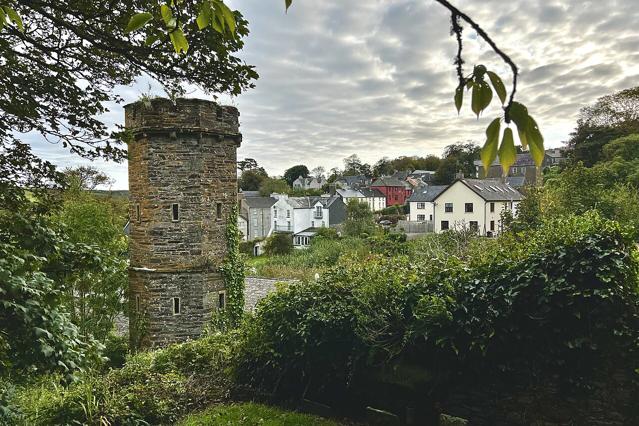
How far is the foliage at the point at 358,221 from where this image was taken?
3841 centimetres

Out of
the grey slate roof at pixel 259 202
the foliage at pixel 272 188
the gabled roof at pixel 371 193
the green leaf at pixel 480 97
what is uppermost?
the foliage at pixel 272 188

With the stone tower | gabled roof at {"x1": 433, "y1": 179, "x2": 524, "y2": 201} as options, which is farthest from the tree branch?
gabled roof at {"x1": 433, "y1": 179, "x2": 524, "y2": 201}

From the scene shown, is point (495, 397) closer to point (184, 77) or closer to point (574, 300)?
point (574, 300)

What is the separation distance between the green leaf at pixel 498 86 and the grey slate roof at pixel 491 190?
40.4 meters

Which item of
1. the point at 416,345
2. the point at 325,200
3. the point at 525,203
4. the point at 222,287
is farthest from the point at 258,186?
the point at 416,345

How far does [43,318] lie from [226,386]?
15.6ft

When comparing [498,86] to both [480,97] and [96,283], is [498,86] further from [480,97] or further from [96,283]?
[96,283]

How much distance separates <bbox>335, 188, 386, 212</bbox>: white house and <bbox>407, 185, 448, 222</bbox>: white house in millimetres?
12714

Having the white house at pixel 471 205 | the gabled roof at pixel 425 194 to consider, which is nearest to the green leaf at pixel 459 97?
the white house at pixel 471 205

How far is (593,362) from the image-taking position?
5.50 m

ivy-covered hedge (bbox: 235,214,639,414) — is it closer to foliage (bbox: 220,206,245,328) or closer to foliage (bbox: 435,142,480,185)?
foliage (bbox: 220,206,245,328)

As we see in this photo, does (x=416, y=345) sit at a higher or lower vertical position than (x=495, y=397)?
higher

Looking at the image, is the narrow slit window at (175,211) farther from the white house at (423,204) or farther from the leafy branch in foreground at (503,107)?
the white house at (423,204)

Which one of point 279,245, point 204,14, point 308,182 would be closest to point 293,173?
point 308,182
